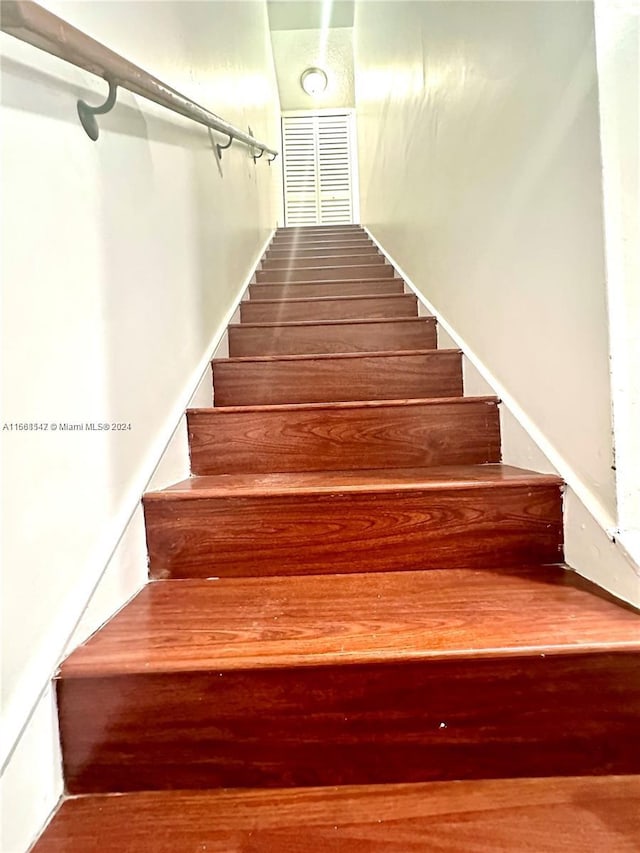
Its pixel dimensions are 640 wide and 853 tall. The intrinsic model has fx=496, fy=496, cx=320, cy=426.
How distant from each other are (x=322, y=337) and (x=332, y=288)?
0.78 m

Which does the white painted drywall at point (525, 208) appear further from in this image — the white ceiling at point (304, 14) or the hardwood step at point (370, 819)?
the white ceiling at point (304, 14)

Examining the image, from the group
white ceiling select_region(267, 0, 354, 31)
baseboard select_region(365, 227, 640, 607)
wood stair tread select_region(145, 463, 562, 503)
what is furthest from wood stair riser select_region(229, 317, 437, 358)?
white ceiling select_region(267, 0, 354, 31)

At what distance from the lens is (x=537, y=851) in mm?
576

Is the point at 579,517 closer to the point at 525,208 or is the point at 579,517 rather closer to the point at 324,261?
the point at 525,208

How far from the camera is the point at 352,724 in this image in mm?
706

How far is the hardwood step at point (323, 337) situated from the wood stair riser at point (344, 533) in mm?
995

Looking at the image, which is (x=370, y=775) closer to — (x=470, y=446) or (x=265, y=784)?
(x=265, y=784)

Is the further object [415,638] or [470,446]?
[470,446]

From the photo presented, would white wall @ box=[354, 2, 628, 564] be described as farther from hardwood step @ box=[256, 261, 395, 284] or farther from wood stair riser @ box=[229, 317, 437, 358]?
hardwood step @ box=[256, 261, 395, 284]

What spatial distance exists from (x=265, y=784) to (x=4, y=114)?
3.21ft

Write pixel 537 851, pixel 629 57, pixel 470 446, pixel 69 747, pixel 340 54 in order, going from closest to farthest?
pixel 537 851
pixel 69 747
pixel 629 57
pixel 470 446
pixel 340 54

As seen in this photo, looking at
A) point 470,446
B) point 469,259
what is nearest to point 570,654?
point 470,446

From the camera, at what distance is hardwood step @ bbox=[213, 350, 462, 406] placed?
159cm

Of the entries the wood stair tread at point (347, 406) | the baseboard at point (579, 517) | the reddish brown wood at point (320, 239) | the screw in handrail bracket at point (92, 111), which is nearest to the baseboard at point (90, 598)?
the wood stair tread at point (347, 406)
